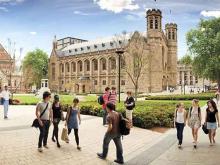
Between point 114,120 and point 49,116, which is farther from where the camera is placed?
point 49,116

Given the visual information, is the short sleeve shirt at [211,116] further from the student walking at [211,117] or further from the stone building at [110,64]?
the stone building at [110,64]

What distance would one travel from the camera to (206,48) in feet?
209

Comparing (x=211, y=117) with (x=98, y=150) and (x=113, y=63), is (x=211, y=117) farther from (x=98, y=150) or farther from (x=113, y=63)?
(x=113, y=63)

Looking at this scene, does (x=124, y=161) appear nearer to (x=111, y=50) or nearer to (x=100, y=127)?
(x=100, y=127)

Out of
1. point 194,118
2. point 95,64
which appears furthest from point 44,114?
point 95,64

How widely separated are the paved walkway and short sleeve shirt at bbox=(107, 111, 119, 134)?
94 centimetres

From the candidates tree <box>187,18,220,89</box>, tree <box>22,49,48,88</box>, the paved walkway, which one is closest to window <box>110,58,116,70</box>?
tree <box>187,18,220,89</box>

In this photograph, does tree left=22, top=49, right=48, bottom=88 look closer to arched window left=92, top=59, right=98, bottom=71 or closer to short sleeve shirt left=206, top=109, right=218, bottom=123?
arched window left=92, top=59, right=98, bottom=71

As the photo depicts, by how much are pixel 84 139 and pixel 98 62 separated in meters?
72.1

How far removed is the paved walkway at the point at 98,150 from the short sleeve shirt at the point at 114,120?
940mm

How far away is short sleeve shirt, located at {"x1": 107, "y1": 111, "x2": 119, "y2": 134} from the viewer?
9.32 m

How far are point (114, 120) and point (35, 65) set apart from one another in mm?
95095

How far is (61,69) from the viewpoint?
98.4 meters

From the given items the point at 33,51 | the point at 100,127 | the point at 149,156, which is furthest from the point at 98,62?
A: the point at 149,156
